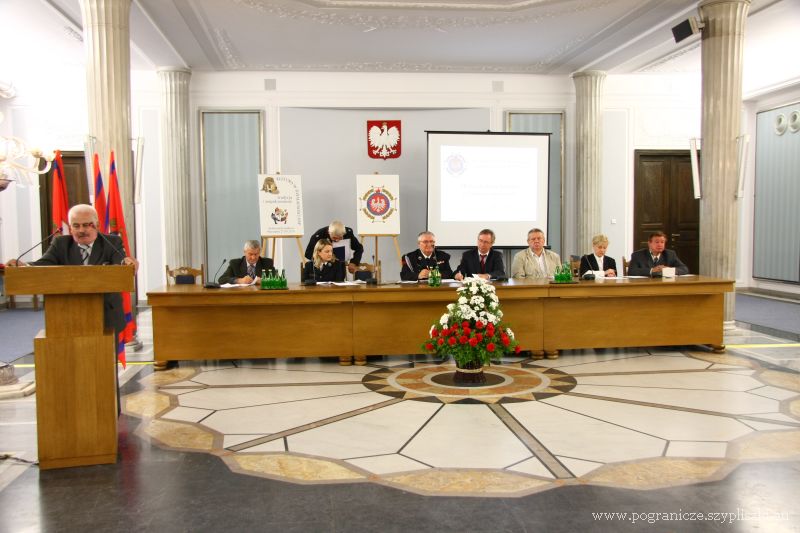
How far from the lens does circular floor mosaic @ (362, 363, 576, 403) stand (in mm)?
4559

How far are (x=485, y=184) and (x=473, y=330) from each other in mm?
4980

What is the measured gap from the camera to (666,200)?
1058 centimetres

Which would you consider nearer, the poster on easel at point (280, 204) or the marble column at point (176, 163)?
the poster on easel at point (280, 204)

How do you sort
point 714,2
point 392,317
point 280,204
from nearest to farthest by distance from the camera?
point 392,317 → point 714,2 → point 280,204

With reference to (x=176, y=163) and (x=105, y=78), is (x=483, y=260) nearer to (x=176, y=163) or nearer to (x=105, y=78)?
(x=105, y=78)

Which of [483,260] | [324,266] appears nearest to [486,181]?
[483,260]

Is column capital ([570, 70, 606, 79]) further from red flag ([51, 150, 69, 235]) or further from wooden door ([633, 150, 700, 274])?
red flag ([51, 150, 69, 235])

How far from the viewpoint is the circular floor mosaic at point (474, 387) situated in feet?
15.0

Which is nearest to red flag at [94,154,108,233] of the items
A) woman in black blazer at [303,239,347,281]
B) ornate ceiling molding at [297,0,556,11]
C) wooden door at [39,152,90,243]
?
woman in black blazer at [303,239,347,281]

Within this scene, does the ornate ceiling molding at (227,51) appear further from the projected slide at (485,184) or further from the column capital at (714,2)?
the column capital at (714,2)

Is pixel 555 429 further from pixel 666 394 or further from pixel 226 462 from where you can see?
pixel 226 462

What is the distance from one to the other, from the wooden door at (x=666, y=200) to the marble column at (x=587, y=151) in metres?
1.00

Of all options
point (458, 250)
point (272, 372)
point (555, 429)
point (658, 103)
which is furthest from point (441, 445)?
point (658, 103)

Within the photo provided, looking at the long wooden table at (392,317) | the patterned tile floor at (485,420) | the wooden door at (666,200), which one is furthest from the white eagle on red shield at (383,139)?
the patterned tile floor at (485,420)
